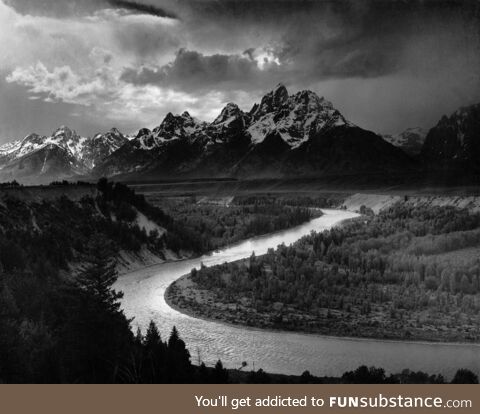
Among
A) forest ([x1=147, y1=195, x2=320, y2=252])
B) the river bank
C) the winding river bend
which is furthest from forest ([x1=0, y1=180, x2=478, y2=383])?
forest ([x1=147, y1=195, x2=320, y2=252])

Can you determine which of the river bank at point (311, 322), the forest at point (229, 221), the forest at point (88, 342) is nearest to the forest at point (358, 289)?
the river bank at point (311, 322)

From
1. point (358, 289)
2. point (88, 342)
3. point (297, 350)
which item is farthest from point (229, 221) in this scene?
point (88, 342)

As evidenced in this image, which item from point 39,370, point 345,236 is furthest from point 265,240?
point 39,370

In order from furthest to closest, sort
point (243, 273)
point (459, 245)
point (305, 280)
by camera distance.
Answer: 1. point (459, 245)
2. point (243, 273)
3. point (305, 280)

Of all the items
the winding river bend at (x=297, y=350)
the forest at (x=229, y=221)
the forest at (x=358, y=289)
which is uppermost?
the forest at (x=229, y=221)

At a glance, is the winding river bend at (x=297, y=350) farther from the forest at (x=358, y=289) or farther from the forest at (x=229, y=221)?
the forest at (x=229, y=221)

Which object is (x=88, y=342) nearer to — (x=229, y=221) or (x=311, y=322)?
(x=311, y=322)

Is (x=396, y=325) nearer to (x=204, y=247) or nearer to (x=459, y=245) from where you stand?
(x=459, y=245)
